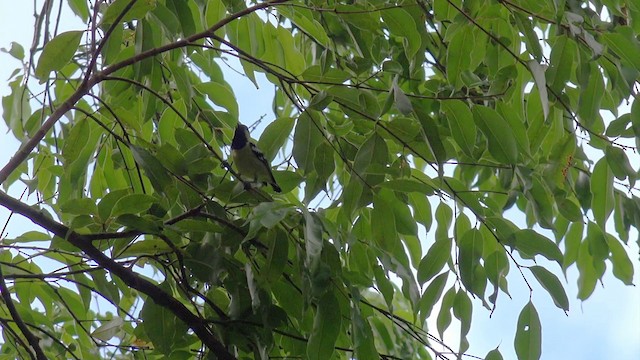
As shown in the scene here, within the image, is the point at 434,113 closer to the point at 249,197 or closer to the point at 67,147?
the point at 249,197

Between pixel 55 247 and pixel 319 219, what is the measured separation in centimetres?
63

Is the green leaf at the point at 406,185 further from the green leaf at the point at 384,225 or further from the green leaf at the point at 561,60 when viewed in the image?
the green leaf at the point at 561,60

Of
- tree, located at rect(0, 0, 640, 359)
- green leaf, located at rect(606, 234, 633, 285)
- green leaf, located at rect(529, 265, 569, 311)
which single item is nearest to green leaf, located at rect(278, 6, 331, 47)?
tree, located at rect(0, 0, 640, 359)

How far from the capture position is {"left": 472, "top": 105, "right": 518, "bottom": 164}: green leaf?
1.56 metres

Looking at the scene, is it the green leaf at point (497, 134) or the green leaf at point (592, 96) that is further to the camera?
the green leaf at point (592, 96)

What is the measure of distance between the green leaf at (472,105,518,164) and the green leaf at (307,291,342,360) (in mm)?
465

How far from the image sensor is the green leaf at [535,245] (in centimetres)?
164

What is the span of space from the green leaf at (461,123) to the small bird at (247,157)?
784 mm

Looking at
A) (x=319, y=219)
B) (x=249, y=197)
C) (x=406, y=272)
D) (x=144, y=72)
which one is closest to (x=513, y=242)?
(x=406, y=272)

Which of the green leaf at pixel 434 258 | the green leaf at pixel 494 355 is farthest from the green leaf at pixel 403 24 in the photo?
the green leaf at pixel 494 355

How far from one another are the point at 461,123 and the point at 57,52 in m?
0.87

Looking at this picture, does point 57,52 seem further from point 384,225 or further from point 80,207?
point 384,225

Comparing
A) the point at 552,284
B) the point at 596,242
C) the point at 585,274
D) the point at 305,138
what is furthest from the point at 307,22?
the point at 585,274

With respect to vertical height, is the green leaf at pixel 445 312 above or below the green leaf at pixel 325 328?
above
